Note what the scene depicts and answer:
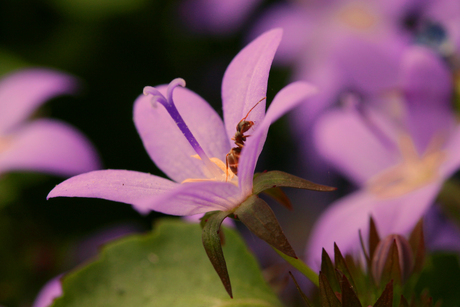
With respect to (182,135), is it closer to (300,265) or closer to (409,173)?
(300,265)

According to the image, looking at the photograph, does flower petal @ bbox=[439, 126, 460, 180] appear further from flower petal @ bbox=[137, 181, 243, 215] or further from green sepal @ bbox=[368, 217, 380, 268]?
flower petal @ bbox=[137, 181, 243, 215]

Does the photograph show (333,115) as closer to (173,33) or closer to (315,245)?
(315,245)

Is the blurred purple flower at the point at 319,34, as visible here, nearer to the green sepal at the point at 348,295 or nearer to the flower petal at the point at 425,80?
Answer: the flower petal at the point at 425,80

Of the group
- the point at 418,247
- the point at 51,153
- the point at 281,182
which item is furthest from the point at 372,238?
the point at 51,153

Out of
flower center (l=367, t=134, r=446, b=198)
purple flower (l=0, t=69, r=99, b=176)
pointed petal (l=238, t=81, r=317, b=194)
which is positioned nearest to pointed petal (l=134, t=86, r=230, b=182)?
pointed petal (l=238, t=81, r=317, b=194)

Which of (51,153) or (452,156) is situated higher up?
(452,156)

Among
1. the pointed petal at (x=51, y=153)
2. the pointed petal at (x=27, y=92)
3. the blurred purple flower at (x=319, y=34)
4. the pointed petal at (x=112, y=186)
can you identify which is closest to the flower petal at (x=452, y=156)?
the blurred purple flower at (x=319, y=34)
